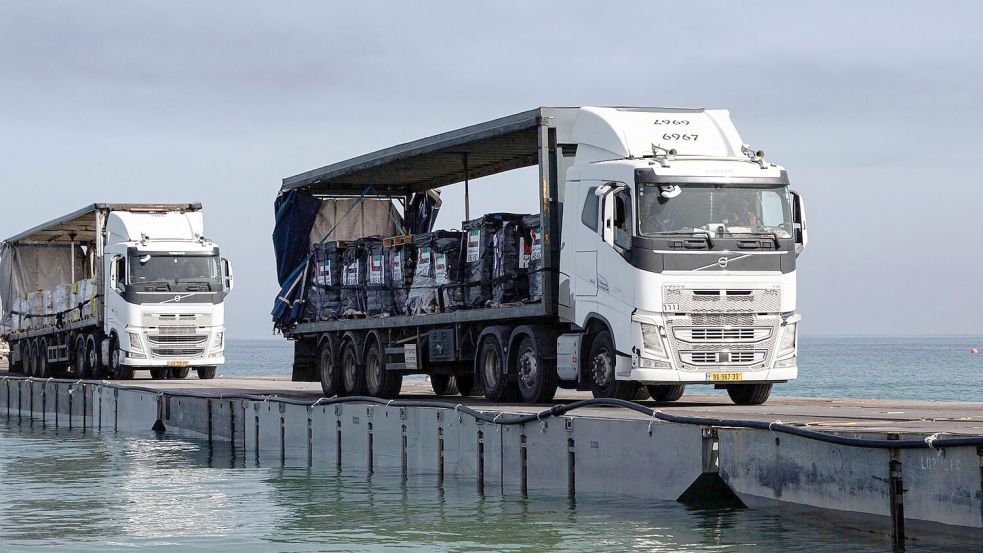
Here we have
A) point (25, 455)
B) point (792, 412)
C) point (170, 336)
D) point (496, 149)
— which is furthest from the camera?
point (170, 336)

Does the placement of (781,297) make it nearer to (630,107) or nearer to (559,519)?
(630,107)

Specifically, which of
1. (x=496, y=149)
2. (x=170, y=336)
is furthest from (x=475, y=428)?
(x=170, y=336)

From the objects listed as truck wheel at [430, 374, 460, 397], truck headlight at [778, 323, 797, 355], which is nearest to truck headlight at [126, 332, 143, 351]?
truck wheel at [430, 374, 460, 397]

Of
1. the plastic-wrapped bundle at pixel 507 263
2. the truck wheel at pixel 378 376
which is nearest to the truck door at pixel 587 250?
the plastic-wrapped bundle at pixel 507 263

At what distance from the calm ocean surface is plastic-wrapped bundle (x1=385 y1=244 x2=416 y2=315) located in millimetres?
3389

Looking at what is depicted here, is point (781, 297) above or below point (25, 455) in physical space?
above

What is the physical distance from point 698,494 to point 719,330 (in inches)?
192

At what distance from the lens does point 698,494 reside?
14938 mm

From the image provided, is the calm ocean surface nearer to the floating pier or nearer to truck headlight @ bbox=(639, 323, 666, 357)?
the floating pier

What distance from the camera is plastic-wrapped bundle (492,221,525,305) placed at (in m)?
22.0

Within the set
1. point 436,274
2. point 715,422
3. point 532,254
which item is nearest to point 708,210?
point 532,254

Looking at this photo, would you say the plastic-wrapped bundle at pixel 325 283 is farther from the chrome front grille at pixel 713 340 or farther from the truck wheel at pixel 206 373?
the truck wheel at pixel 206 373

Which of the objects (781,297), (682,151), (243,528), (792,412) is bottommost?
(243,528)

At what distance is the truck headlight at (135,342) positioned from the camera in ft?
120
